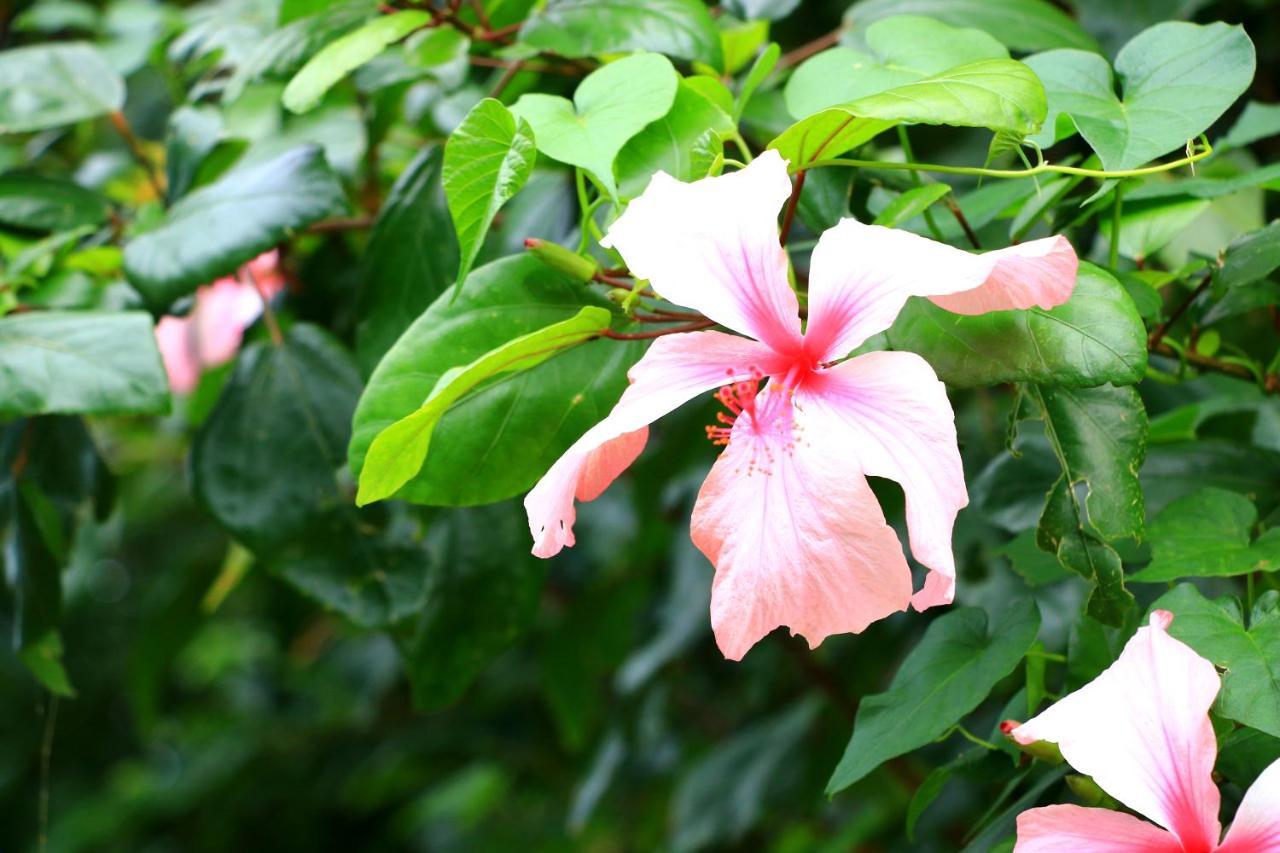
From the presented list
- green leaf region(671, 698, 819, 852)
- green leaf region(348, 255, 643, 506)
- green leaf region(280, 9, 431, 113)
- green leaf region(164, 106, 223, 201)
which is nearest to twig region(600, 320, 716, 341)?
green leaf region(348, 255, 643, 506)

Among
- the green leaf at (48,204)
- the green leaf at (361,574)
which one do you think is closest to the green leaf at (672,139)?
the green leaf at (361,574)

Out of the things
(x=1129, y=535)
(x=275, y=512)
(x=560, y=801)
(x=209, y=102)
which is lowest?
(x=560, y=801)

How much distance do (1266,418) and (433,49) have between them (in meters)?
0.56

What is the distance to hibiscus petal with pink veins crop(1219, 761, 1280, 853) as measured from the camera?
39 centimetres

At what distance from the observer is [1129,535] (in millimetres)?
458

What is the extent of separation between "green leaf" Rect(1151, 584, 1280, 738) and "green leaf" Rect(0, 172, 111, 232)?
0.73m

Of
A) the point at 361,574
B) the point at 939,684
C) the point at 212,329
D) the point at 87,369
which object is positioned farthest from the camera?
the point at 212,329

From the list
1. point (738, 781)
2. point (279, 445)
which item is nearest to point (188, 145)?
point (279, 445)

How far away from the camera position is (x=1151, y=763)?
40cm

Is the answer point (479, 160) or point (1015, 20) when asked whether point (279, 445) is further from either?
point (1015, 20)

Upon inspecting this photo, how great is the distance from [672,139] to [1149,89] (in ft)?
0.66

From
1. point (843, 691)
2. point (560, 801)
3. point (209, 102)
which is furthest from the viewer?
point (560, 801)

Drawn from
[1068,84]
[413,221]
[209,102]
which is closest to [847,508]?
[1068,84]

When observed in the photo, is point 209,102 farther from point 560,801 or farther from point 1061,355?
point 560,801
